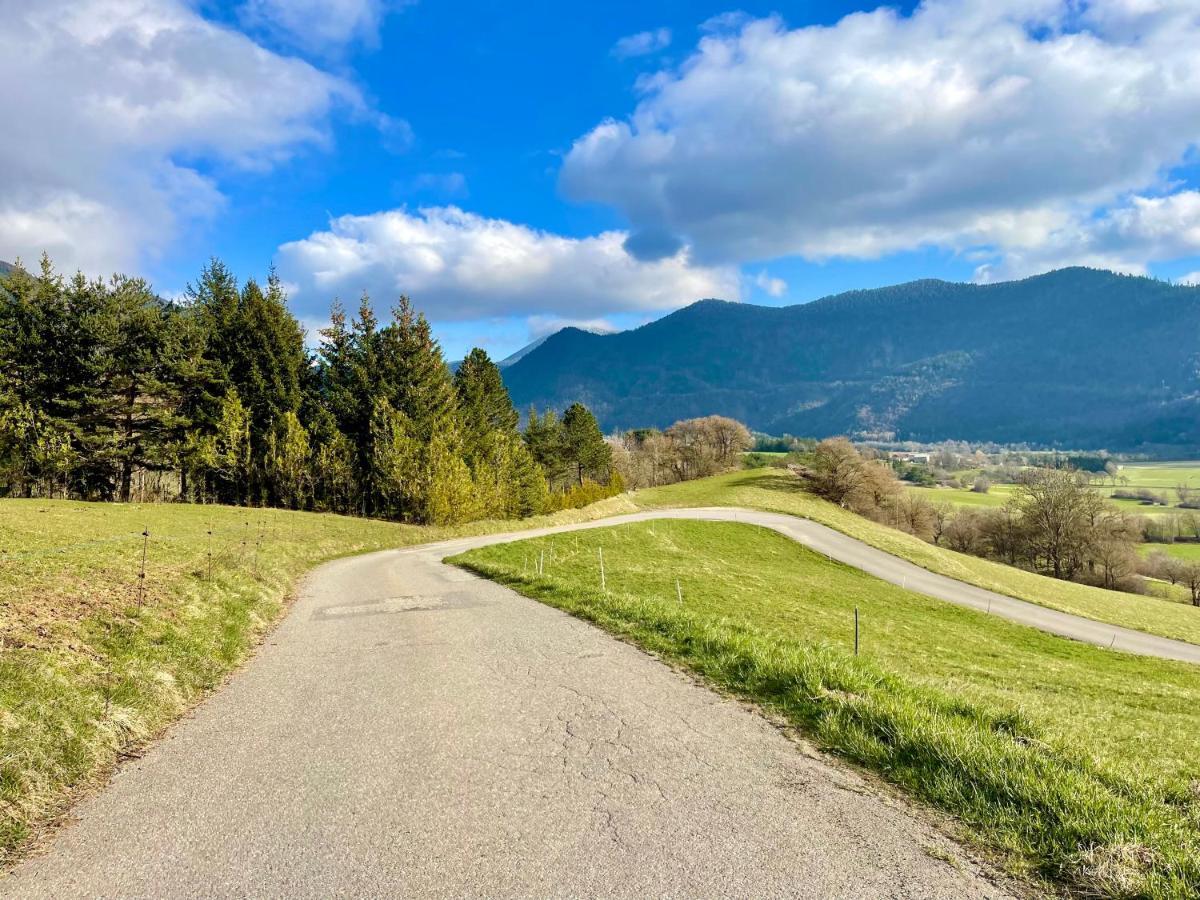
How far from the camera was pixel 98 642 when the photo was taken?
326 inches

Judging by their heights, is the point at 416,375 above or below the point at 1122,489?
above

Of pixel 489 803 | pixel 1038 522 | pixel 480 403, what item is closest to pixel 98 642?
pixel 489 803

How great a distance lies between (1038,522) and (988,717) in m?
73.5

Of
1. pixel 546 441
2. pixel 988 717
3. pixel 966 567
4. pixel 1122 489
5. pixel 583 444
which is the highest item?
pixel 546 441

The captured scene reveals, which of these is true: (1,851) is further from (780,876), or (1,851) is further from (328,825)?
(780,876)

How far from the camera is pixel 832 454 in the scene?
67.6 m

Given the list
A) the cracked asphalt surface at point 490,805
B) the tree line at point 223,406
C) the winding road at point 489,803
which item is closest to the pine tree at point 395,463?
the tree line at point 223,406

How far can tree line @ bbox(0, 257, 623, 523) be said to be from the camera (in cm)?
3994

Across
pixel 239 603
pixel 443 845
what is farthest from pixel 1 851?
pixel 239 603

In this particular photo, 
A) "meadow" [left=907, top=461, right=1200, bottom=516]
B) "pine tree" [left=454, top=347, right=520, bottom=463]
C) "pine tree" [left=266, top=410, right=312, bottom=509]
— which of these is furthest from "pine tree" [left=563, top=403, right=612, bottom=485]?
"meadow" [left=907, top=461, right=1200, bottom=516]

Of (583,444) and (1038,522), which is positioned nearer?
(1038,522)

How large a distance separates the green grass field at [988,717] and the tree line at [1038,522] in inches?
1830

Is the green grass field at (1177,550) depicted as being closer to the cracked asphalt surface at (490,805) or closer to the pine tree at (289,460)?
the cracked asphalt surface at (490,805)

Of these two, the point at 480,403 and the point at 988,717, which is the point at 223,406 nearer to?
the point at 480,403
